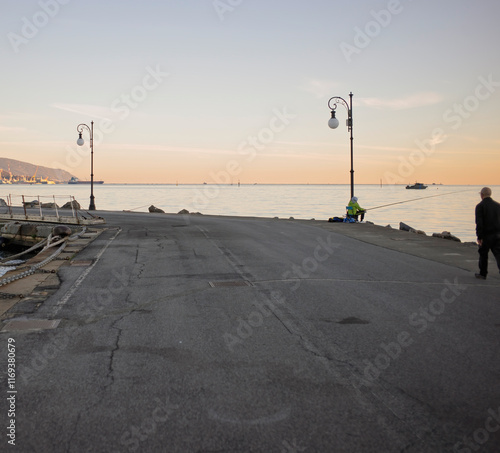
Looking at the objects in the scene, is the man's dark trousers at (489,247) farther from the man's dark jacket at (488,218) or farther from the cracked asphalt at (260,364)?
the cracked asphalt at (260,364)

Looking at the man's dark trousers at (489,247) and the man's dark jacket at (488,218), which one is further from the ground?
the man's dark jacket at (488,218)

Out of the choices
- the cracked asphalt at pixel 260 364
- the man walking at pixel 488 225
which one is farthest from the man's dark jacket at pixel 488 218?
the cracked asphalt at pixel 260 364

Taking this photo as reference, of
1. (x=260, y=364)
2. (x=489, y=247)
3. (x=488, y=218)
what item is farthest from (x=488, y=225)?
(x=260, y=364)

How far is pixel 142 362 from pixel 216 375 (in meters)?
0.93

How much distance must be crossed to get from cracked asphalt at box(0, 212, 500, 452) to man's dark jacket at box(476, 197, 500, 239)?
43.6 inches

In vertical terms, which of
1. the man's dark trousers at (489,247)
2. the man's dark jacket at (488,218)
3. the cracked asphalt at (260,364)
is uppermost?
the man's dark jacket at (488,218)

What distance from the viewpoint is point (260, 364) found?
194 inches

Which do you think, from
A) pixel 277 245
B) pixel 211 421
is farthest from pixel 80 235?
pixel 211 421

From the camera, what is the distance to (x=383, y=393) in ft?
13.9

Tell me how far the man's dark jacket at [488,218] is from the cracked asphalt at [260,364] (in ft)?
3.63

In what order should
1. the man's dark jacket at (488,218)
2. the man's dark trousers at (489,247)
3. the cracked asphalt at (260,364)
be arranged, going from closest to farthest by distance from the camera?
1. the cracked asphalt at (260,364)
2. the man's dark trousers at (489,247)
3. the man's dark jacket at (488,218)

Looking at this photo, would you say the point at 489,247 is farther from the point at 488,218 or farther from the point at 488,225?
the point at 488,218

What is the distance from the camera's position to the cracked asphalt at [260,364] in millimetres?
3531

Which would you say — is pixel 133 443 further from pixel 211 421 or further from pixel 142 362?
pixel 142 362
